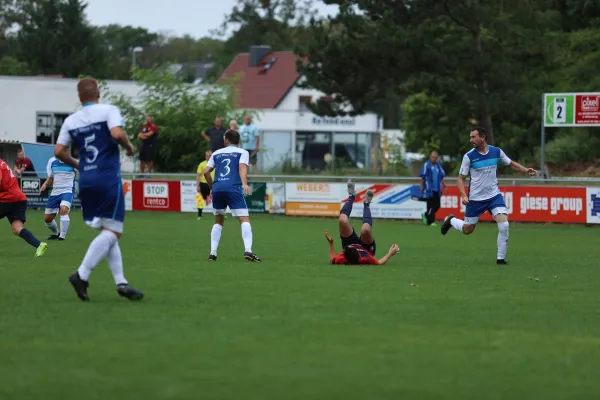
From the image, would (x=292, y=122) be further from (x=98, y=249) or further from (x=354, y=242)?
(x=98, y=249)

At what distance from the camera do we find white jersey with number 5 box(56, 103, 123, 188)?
1062 centimetres

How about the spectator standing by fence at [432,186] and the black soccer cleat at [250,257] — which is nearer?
the black soccer cleat at [250,257]

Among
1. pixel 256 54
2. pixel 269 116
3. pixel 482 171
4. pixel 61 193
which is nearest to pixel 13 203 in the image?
pixel 61 193

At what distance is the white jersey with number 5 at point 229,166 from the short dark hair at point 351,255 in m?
1.83

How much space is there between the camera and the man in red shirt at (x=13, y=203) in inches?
650

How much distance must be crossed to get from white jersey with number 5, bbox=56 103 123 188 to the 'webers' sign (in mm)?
21734

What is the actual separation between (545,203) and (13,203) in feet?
59.1

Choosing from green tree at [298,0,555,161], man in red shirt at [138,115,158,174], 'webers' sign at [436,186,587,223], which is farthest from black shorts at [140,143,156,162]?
'webers' sign at [436,186,587,223]

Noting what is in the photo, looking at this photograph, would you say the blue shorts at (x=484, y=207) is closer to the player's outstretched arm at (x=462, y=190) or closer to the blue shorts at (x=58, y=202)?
the player's outstretched arm at (x=462, y=190)

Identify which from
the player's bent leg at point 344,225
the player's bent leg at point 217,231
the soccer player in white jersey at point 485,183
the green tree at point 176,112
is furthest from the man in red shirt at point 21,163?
the player's bent leg at point 344,225

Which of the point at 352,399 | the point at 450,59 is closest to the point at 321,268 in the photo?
the point at 352,399

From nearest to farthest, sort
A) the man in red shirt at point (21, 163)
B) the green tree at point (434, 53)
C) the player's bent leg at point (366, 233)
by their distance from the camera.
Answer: the player's bent leg at point (366, 233) < the man in red shirt at point (21, 163) < the green tree at point (434, 53)

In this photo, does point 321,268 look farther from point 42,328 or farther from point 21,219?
point 42,328

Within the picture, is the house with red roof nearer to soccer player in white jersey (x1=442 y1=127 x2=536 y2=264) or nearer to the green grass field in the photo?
soccer player in white jersey (x1=442 y1=127 x2=536 y2=264)
